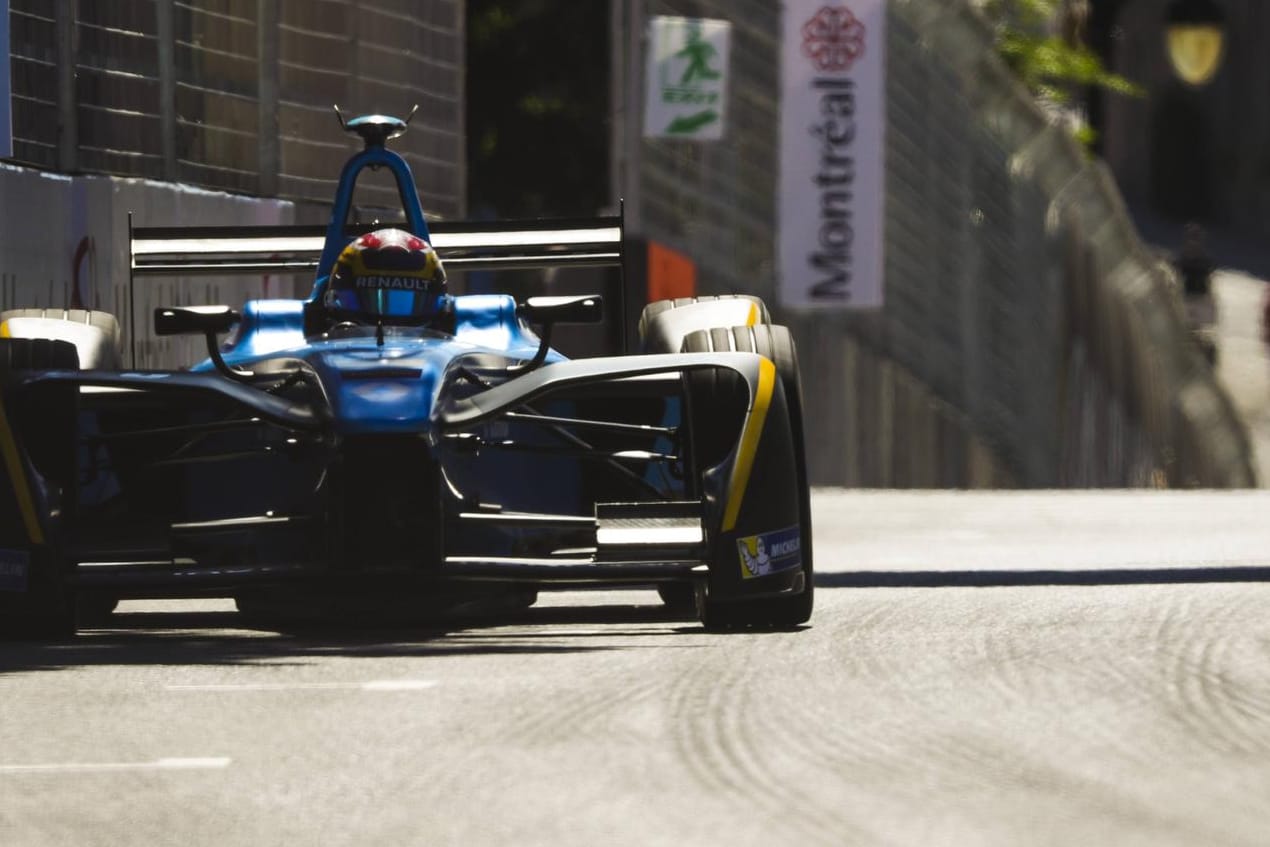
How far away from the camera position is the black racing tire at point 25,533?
9.52 m

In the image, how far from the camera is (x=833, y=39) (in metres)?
26.5

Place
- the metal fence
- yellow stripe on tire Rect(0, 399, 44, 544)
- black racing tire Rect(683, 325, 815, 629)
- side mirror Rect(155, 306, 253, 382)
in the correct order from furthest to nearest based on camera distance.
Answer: the metal fence → side mirror Rect(155, 306, 253, 382) → black racing tire Rect(683, 325, 815, 629) → yellow stripe on tire Rect(0, 399, 44, 544)

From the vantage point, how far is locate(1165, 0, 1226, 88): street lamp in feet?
74.6

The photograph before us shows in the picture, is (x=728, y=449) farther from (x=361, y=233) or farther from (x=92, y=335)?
(x=361, y=233)

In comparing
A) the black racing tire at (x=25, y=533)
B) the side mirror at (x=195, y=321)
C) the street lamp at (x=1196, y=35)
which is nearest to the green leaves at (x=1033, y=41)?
the street lamp at (x=1196, y=35)

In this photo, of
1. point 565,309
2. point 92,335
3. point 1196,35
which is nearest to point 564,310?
point 565,309

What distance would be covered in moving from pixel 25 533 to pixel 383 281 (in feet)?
6.25

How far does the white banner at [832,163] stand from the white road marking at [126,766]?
65.3ft

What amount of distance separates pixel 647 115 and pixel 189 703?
55.1ft

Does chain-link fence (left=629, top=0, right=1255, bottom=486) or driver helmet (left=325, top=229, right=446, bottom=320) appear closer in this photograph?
driver helmet (left=325, top=229, right=446, bottom=320)

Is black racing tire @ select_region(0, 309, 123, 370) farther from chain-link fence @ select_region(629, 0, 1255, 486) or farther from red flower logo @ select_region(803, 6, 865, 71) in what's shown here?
red flower logo @ select_region(803, 6, 865, 71)

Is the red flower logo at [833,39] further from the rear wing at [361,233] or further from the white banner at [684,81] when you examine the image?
Answer: the rear wing at [361,233]

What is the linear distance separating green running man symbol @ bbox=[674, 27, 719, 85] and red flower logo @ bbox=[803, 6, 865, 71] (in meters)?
1.87

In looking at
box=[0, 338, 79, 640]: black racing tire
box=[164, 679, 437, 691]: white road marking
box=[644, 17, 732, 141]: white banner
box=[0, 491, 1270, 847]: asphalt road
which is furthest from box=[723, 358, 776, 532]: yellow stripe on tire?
box=[644, 17, 732, 141]: white banner
